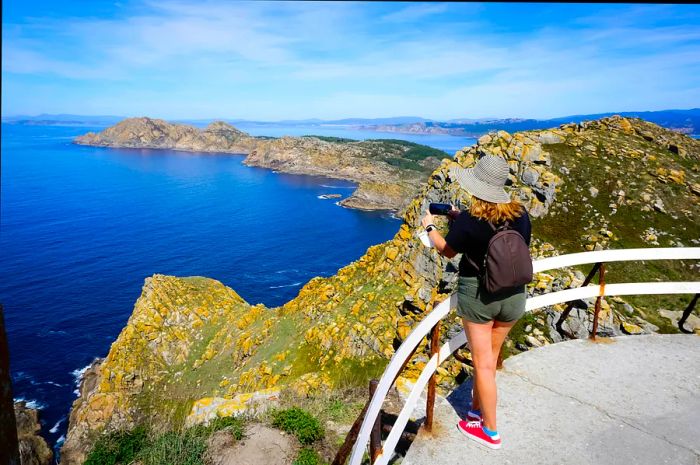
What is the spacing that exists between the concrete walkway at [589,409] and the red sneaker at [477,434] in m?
0.07

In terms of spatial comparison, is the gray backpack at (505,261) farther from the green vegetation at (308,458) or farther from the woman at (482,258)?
the green vegetation at (308,458)

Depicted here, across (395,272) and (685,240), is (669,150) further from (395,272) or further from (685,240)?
(395,272)

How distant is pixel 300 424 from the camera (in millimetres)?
7988

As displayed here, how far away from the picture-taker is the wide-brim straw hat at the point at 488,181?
4375mm

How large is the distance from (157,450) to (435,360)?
217 inches

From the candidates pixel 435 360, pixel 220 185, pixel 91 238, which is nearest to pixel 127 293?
pixel 91 238

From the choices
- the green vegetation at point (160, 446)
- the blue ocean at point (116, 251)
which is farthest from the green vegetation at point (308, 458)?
the blue ocean at point (116, 251)

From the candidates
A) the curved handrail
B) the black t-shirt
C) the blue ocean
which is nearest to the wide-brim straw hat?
the black t-shirt

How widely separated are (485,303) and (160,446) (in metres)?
6.33

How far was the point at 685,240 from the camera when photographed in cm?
1786

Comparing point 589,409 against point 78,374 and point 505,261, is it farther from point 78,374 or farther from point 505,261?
point 78,374

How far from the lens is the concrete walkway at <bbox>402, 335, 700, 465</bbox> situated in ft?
15.9

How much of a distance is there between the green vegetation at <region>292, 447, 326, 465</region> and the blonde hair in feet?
16.9

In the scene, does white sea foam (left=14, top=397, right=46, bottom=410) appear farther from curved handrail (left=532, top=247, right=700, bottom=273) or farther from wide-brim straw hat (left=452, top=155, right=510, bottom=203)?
wide-brim straw hat (left=452, top=155, right=510, bottom=203)
